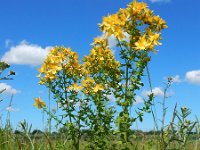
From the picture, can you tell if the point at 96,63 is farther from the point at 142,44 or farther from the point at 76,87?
the point at 142,44

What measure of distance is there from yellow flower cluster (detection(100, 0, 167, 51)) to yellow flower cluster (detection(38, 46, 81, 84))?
4.46 feet

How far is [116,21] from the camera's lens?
488cm

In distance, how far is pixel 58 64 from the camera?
20.2ft

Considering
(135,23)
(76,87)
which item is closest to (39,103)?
(76,87)

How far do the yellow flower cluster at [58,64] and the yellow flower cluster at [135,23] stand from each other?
4.46 ft

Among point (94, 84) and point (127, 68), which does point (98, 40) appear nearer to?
point (94, 84)

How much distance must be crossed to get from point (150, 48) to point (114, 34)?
0.50m

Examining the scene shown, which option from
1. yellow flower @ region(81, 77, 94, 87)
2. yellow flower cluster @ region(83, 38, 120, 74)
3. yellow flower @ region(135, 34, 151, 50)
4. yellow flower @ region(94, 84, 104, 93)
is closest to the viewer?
yellow flower @ region(135, 34, 151, 50)

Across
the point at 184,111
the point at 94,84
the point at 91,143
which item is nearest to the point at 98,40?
the point at 94,84

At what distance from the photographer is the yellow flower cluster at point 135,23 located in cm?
488

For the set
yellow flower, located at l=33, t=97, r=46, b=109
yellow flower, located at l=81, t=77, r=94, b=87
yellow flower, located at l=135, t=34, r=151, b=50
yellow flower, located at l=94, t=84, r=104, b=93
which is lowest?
yellow flower, located at l=33, t=97, r=46, b=109

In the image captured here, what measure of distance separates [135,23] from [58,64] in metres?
1.73

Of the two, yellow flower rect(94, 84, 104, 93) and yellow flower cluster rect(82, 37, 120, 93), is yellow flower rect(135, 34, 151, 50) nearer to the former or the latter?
yellow flower cluster rect(82, 37, 120, 93)

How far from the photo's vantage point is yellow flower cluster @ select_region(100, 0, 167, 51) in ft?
16.0
